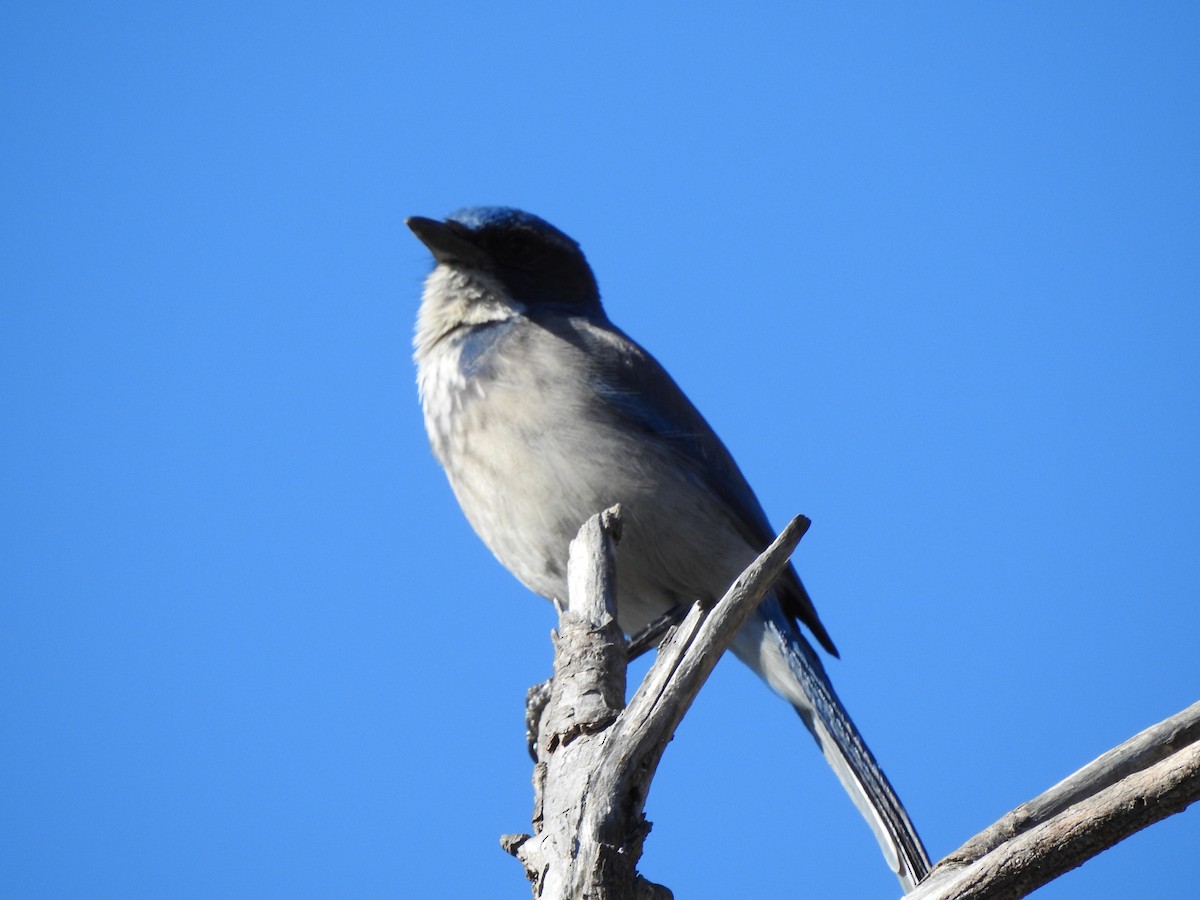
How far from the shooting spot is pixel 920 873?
4.75 metres

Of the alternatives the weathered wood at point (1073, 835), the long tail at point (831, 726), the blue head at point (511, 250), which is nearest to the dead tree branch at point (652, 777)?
the weathered wood at point (1073, 835)

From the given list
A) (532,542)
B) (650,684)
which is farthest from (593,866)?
(532,542)

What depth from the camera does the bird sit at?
19.7 feet

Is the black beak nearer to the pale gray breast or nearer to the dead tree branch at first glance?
the pale gray breast

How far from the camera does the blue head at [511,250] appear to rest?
276 inches

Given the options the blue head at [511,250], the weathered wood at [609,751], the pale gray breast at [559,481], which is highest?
the blue head at [511,250]

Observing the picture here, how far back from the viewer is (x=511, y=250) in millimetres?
7152

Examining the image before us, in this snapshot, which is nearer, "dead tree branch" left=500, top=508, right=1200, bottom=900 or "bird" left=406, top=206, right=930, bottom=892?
"dead tree branch" left=500, top=508, right=1200, bottom=900

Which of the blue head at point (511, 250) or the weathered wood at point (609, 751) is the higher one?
the blue head at point (511, 250)

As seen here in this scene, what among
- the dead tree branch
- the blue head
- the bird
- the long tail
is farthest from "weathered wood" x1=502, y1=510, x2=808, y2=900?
the blue head

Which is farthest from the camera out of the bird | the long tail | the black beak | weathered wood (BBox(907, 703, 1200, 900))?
the black beak

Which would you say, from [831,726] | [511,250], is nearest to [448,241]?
[511,250]

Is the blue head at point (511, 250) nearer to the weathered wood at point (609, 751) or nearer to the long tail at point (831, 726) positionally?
the long tail at point (831, 726)

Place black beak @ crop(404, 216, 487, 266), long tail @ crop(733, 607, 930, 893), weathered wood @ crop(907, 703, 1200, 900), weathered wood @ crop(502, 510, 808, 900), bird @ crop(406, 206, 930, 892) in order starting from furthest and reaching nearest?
black beak @ crop(404, 216, 487, 266) → bird @ crop(406, 206, 930, 892) → long tail @ crop(733, 607, 930, 893) → weathered wood @ crop(502, 510, 808, 900) → weathered wood @ crop(907, 703, 1200, 900)
